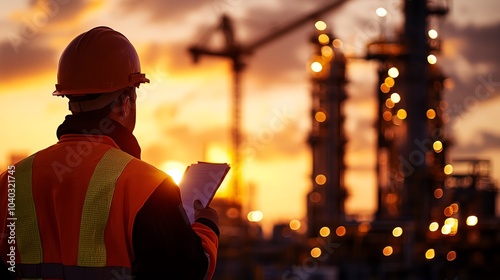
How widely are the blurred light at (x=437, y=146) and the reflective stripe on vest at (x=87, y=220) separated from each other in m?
42.6

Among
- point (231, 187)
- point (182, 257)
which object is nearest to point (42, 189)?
point (182, 257)

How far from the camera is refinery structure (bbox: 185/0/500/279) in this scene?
43875 mm

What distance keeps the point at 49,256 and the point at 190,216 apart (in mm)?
642

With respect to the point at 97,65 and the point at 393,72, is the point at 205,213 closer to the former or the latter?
the point at 97,65

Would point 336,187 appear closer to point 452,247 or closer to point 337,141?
point 337,141

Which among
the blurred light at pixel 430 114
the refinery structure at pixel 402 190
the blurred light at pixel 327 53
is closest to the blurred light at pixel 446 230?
the refinery structure at pixel 402 190

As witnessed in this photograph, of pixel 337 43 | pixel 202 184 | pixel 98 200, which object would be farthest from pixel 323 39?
pixel 98 200

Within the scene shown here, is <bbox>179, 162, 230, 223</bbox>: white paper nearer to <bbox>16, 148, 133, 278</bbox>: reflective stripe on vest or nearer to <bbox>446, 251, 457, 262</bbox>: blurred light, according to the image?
<bbox>16, 148, 133, 278</bbox>: reflective stripe on vest

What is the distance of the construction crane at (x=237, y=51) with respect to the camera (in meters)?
72.6

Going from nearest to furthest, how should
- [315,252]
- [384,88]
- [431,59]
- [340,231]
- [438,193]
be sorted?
[438,193]
[431,59]
[384,88]
[340,231]
[315,252]

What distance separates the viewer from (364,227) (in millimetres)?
50406

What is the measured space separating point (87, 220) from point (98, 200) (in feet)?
0.26

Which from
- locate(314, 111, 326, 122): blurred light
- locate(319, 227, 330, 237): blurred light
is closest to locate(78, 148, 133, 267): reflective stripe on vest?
locate(319, 227, 330, 237): blurred light

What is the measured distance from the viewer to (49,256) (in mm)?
3484
